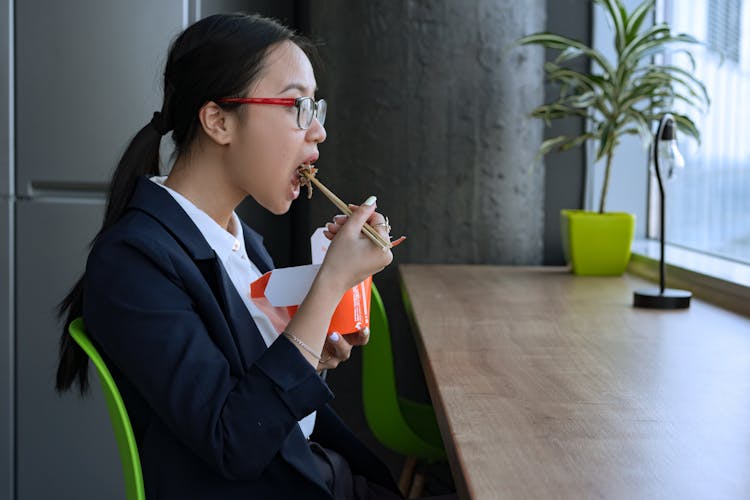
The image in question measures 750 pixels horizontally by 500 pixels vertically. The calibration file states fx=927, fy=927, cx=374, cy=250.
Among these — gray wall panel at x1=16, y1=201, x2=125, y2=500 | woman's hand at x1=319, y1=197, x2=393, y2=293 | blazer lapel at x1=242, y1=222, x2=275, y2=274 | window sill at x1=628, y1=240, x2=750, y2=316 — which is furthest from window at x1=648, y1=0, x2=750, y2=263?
gray wall panel at x1=16, y1=201, x2=125, y2=500

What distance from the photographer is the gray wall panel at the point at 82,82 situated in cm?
281

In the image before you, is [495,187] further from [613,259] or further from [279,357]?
[279,357]

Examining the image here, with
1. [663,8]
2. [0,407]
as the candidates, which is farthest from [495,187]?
[0,407]

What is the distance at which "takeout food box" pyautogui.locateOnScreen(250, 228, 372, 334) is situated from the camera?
1317mm

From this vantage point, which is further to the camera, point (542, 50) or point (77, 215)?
point (542, 50)

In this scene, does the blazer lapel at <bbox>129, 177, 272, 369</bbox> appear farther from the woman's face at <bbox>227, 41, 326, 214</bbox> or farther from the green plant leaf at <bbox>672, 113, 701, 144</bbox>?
the green plant leaf at <bbox>672, 113, 701, 144</bbox>

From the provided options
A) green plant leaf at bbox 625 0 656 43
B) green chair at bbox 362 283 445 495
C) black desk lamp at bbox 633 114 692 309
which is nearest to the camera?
green chair at bbox 362 283 445 495

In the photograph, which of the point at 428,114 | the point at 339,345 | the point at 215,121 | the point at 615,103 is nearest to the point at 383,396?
the point at 339,345

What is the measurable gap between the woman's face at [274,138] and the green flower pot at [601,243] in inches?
61.6

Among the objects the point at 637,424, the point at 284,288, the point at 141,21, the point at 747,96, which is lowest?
the point at 637,424

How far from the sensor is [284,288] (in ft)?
4.33

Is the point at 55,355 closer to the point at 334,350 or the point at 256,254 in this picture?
the point at 256,254

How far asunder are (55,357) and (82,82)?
851mm

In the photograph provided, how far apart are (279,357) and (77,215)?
1858 millimetres
